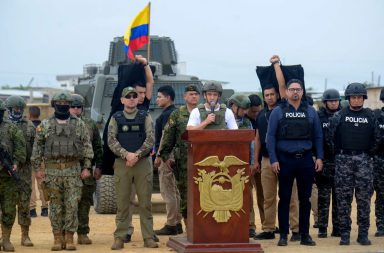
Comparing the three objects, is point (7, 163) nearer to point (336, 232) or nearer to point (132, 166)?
point (132, 166)

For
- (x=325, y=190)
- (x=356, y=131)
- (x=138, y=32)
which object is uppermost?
(x=138, y=32)

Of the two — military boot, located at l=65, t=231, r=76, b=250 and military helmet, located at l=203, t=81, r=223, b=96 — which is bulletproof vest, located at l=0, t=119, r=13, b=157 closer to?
military boot, located at l=65, t=231, r=76, b=250

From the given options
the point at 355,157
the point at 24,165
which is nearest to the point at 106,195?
the point at 24,165

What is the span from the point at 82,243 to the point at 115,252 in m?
0.93

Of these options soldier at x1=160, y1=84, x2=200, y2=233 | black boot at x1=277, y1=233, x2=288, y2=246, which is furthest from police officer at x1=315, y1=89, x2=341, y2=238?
soldier at x1=160, y1=84, x2=200, y2=233

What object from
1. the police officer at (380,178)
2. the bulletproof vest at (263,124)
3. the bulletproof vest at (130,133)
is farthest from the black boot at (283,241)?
the bulletproof vest at (130,133)

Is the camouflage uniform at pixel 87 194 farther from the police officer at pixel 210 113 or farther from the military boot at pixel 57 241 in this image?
the police officer at pixel 210 113

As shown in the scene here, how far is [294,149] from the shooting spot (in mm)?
6867

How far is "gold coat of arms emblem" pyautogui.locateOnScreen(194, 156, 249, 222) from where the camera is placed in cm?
614

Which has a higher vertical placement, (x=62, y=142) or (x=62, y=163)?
(x=62, y=142)

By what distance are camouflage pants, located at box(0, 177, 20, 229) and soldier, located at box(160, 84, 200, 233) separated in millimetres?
1820

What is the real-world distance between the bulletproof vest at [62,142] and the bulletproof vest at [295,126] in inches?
92.0

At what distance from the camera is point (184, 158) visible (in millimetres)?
7273

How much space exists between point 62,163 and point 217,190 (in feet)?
6.19
